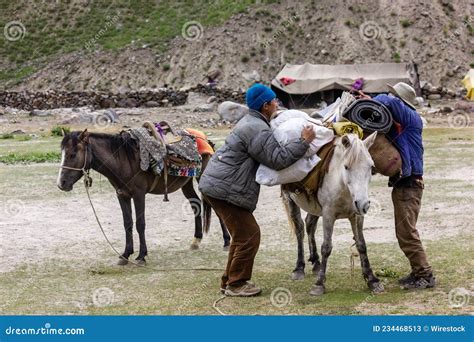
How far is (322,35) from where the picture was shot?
165 feet

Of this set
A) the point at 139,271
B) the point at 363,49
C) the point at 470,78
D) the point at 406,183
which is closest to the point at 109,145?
the point at 139,271

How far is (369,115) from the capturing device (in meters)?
7.79

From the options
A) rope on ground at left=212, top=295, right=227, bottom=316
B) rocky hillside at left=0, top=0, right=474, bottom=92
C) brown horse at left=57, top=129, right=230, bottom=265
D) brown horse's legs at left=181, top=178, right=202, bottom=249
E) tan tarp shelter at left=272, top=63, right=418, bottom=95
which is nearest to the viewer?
rope on ground at left=212, top=295, right=227, bottom=316

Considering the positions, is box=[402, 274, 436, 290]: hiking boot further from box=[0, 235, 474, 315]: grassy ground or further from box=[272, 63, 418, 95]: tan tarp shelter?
box=[272, 63, 418, 95]: tan tarp shelter

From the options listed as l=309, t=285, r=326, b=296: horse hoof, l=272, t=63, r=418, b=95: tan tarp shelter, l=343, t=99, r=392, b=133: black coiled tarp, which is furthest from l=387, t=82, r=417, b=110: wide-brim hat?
l=272, t=63, r=418, b=95: tan tarp shelter

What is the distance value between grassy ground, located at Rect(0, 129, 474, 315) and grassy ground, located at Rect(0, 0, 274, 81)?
39.1 meters

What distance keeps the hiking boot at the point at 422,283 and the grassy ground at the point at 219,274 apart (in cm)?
10

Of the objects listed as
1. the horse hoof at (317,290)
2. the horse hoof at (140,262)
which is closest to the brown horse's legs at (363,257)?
the horse hoof at (317,290)

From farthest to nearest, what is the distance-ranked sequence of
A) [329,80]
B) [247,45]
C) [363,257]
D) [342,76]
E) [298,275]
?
[247,45]
[342,76]
[329,80]
[298,275]
[363,257]

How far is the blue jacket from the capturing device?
7.74 m

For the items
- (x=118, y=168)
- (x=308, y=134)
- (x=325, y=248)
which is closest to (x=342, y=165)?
(x=308, y=134)

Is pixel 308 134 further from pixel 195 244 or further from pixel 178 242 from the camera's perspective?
pixel 178 242

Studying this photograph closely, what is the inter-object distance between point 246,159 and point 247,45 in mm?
42545

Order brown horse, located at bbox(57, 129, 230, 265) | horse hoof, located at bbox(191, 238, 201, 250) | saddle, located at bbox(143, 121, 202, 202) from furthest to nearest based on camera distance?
1. horse hoof, located at bbox(191, 238, 201, 250)
2. saddle, located at bbox(143, 121, 202, 202)
3. brown horse, located at bbox(57, 129, 230, 265)
